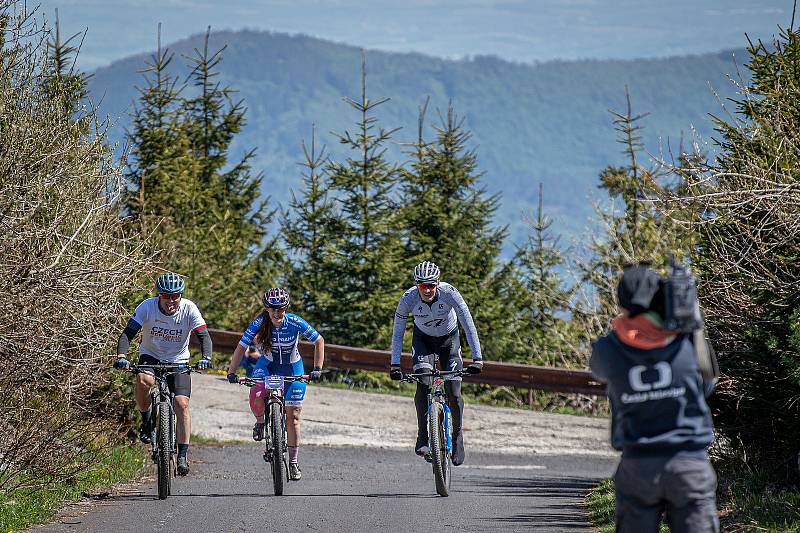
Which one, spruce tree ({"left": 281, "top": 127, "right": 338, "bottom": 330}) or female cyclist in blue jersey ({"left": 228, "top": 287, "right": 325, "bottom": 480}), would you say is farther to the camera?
spruce tree ({"left": 281, "top": 127, "right": 338, "bottom": 330})

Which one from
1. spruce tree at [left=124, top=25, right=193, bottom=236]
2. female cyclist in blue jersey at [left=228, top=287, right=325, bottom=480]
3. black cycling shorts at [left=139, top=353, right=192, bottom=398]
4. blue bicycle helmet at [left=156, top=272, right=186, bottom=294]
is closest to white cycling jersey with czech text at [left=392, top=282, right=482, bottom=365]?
female cyclist in blue jersey at [left=228, top=287, right=325, bottom=480]

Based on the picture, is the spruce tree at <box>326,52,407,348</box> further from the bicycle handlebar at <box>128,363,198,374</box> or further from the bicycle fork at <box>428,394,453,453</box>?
the bicycle handlebar at <box>128,363,198,374</box>

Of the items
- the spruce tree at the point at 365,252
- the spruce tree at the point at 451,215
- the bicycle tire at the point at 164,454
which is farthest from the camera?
the spruce tree at the point at 451,215

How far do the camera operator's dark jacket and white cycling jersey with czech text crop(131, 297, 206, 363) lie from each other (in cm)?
661

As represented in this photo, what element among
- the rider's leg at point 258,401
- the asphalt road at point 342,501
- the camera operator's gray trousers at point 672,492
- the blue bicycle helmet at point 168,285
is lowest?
the asphalt road at point 342,501

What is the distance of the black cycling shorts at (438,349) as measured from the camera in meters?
12.3

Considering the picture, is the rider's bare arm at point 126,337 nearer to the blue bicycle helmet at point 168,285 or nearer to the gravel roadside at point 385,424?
the blue bicycle helmet at point 168,285

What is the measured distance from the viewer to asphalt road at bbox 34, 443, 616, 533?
9.80 m

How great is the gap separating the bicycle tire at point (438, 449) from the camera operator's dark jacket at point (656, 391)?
5.99 metres

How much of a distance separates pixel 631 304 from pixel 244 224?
35.6 m

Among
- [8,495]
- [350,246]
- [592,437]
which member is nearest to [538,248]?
[350,246]

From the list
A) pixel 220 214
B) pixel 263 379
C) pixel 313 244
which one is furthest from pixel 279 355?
pixel 220 214

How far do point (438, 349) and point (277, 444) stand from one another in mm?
2022

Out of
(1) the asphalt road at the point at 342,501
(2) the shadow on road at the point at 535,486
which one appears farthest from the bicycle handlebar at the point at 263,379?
(2) the shadow on road at the point at 535,486
